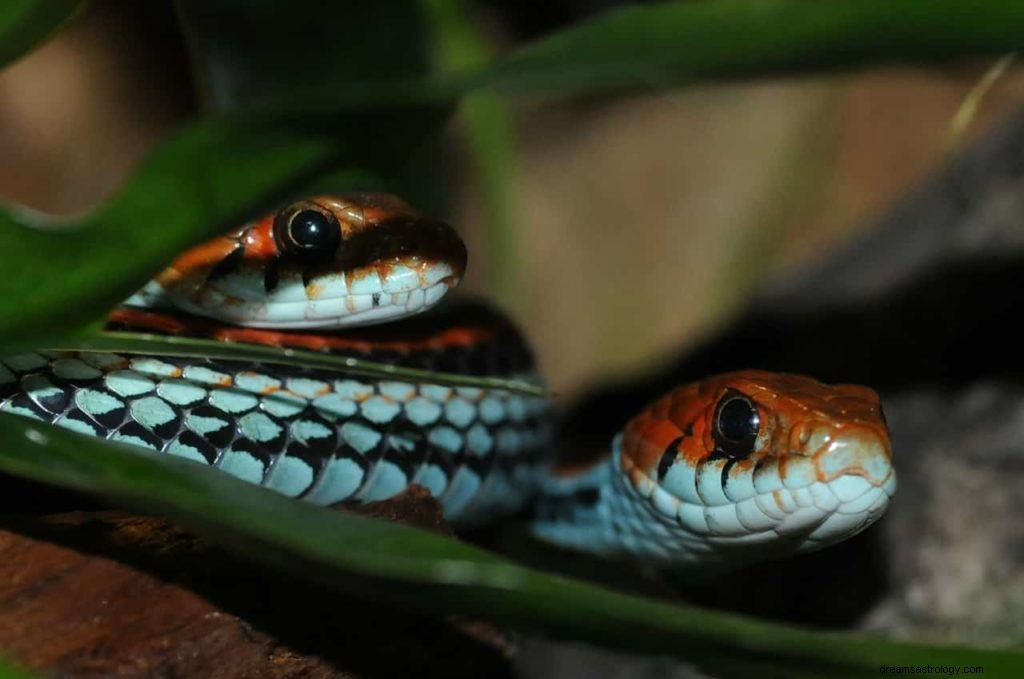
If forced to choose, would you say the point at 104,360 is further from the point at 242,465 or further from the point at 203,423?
the point at 242,465

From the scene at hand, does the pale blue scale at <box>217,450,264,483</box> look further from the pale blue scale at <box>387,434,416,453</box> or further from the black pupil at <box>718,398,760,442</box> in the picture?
the black pupil at <box>718,398,760,442</box>

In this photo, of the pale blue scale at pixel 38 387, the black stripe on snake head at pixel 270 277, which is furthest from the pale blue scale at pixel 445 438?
the pale blue scale at pixel 38 387

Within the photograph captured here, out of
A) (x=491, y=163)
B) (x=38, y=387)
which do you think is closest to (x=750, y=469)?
(x=38, y=387)

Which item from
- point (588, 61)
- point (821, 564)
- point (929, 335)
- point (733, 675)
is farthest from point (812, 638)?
point (929, 335)

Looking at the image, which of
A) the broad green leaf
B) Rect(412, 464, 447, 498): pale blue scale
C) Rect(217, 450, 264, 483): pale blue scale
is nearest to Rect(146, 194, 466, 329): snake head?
Rect(217, 450, 264, 483): pale blue scale

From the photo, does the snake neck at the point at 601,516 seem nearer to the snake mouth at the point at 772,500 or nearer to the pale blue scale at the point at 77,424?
the snake mouth at the point at 772,500

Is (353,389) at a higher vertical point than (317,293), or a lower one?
lower
